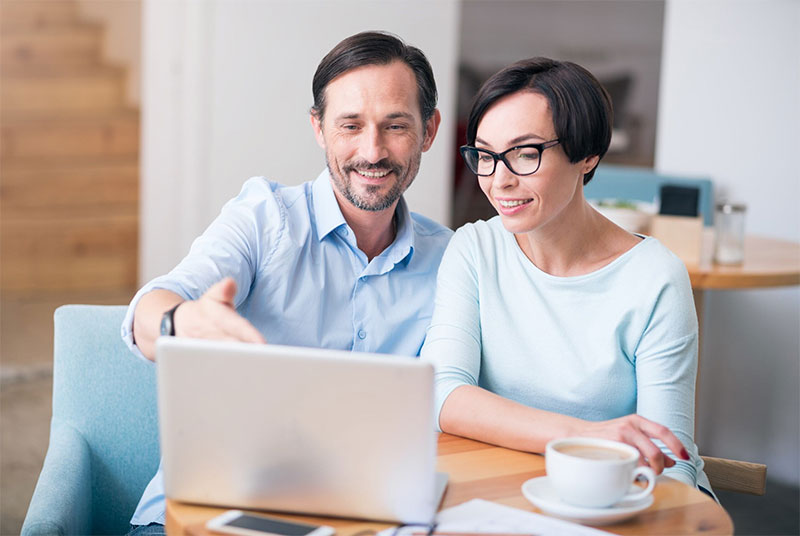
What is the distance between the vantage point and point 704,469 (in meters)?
1.42

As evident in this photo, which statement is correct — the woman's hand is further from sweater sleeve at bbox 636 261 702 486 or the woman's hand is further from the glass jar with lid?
the glass jar with lid

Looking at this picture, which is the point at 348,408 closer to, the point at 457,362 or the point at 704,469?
the point at 457,362

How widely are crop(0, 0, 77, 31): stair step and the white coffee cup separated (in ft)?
15.1

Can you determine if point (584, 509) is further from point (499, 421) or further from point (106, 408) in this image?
point (106, 408)

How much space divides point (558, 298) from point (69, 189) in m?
4.07

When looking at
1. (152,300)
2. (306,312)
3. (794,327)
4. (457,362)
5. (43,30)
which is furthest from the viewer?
(43,30)

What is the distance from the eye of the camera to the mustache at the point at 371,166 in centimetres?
160

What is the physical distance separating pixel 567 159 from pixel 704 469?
52 centimetres

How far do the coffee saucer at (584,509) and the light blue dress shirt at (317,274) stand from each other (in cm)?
63

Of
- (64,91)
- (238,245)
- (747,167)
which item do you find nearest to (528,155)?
(238,245)

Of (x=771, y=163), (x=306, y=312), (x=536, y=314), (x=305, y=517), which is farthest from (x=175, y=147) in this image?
(x=305, y=517)

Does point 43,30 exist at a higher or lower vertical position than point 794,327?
higher

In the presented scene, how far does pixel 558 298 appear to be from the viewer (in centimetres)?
144

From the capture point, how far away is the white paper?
96 centimetres
